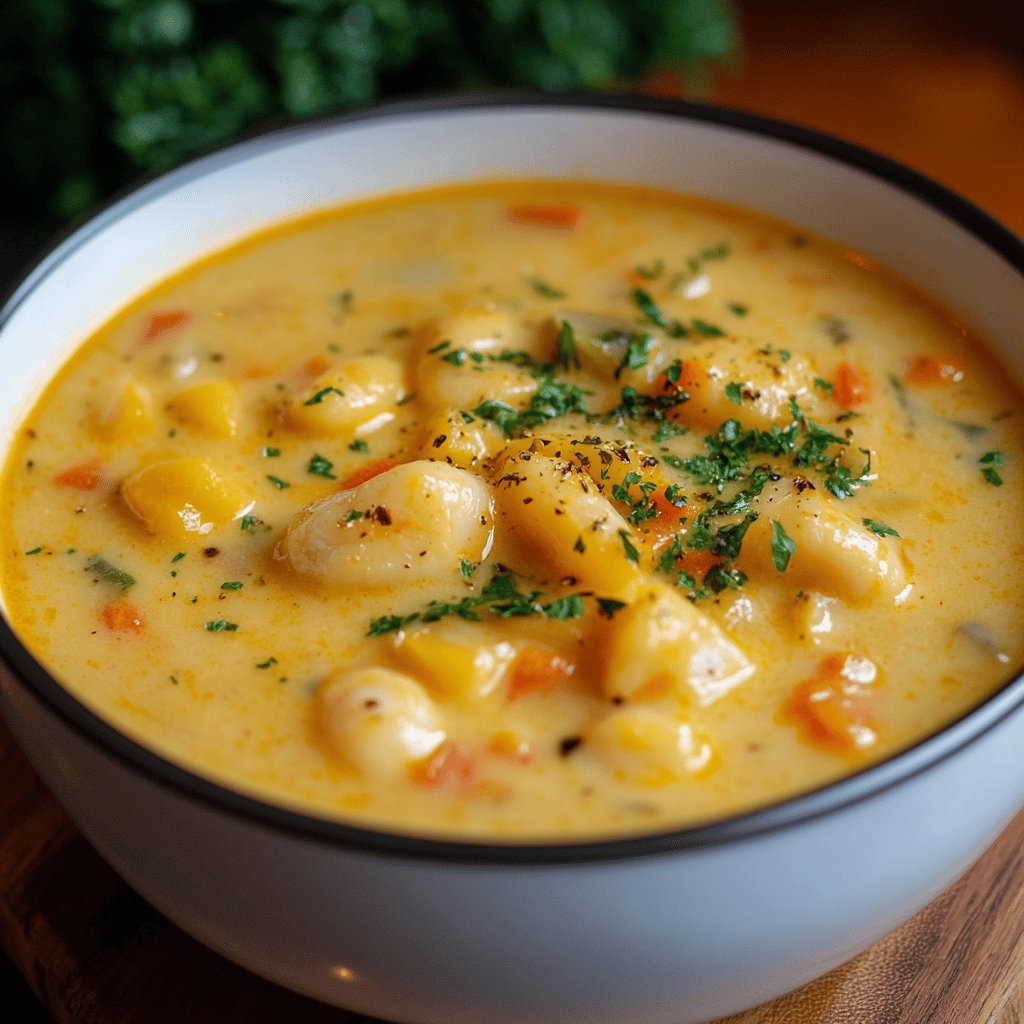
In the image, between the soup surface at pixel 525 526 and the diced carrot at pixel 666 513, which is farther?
the diced carrot at pixel 666 513

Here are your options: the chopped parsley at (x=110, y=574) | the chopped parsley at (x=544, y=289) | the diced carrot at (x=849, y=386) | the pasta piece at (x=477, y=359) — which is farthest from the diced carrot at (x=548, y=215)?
the chopped parsley at (x=110, y=574)

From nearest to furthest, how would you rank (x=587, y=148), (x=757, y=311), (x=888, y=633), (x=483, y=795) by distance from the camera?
(x=483, y=795) → (x=888, y=633) → (x=757, y=311) → (x=587, y=148)

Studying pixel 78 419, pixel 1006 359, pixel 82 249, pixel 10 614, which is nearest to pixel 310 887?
pixel 10 614

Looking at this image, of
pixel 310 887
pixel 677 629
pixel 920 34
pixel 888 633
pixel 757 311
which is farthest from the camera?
pixel 920 34

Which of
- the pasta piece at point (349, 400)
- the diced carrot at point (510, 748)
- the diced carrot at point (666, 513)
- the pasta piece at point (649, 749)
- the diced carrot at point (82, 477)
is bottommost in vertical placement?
the diced carrot at point (82, 477)

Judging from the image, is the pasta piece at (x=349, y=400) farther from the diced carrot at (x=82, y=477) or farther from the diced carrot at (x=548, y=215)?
the diced carrot at (x=548, y=215)

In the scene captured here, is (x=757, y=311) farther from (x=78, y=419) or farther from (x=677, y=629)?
(x=78, y=419)

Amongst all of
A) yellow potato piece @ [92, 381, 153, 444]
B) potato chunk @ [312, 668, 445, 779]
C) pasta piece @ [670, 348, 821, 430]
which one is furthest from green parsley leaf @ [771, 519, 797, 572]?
yellow potato piece @ [92, 381, 153, 444]
